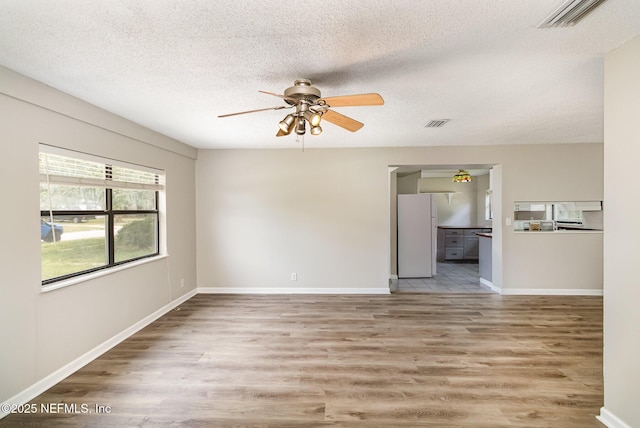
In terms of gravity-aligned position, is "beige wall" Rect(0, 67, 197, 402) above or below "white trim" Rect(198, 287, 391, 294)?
above

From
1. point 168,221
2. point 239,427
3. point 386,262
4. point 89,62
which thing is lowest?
point 239,427

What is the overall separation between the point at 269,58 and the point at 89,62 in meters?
1.22

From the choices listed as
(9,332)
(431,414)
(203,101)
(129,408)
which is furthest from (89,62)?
(431,414)

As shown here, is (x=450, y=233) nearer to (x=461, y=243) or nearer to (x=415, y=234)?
(x=461, y=243)

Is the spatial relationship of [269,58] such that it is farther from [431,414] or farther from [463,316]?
[463,316]

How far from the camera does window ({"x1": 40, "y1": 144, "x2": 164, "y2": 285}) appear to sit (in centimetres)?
246

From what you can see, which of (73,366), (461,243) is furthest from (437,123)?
(461,243)

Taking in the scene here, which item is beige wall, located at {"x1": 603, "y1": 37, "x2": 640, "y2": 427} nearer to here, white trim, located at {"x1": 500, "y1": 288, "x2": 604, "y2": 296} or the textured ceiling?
the textured ceiling

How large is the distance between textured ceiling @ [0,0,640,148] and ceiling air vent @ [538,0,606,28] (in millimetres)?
46

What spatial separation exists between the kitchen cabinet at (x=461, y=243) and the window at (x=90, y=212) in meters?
6.85

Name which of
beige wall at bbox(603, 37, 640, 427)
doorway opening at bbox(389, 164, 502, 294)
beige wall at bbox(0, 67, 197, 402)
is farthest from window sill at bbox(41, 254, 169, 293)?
beige wall at bbox(603, 37, 640, 427)

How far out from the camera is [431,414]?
79.2 inches

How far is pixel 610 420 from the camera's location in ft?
6.15

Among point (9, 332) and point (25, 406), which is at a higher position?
point (9, 332)
